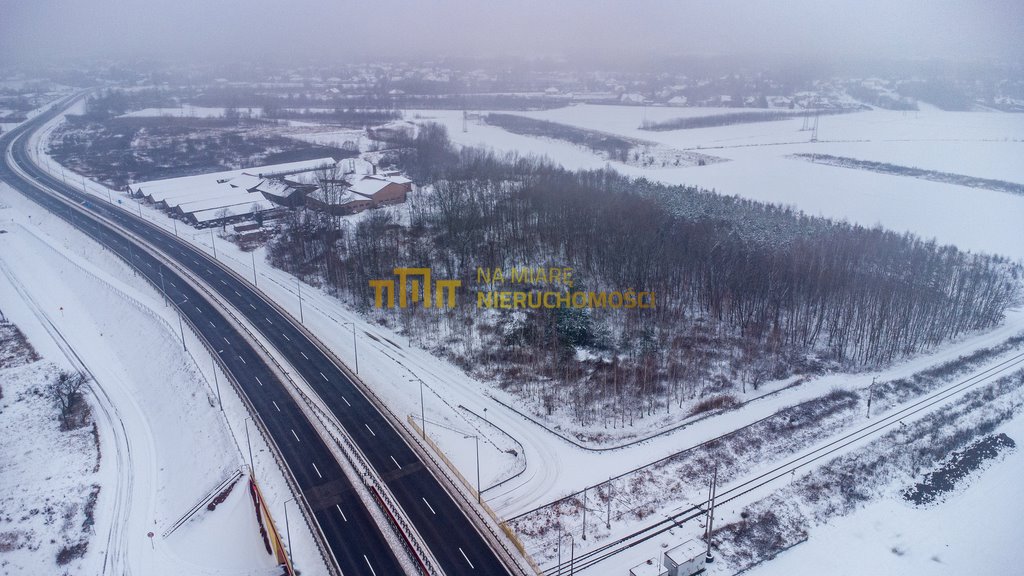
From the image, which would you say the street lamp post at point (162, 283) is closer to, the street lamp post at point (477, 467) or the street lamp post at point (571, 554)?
the street lamp post at point (477, 467)

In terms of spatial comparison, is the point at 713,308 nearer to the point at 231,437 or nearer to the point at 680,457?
the point at 680,457

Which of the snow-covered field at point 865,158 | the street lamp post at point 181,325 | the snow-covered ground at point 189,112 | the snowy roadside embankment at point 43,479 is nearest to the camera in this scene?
the snowy roadside embankment at point 43,479

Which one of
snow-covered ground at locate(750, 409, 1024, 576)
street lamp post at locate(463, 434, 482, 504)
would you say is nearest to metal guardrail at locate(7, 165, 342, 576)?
street lamp post at locate(463, 434, 482, 504)

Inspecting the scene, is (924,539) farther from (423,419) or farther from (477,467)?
(423,419)

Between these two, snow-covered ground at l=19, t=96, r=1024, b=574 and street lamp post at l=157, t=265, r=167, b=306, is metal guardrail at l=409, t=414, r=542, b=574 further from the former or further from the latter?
street lamp post at l=157, t=265, r=167, b=306

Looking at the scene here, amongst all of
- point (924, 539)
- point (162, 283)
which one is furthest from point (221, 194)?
point (924, 539)

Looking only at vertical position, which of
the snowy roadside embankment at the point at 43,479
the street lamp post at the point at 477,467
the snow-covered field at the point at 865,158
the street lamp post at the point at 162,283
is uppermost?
the snow-covered field at the point at 865,158

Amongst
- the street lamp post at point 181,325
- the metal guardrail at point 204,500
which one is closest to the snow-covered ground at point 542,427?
the street lamp post at point 181,325

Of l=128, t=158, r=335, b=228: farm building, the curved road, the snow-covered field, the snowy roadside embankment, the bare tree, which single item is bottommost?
the snowy roadside embankment
